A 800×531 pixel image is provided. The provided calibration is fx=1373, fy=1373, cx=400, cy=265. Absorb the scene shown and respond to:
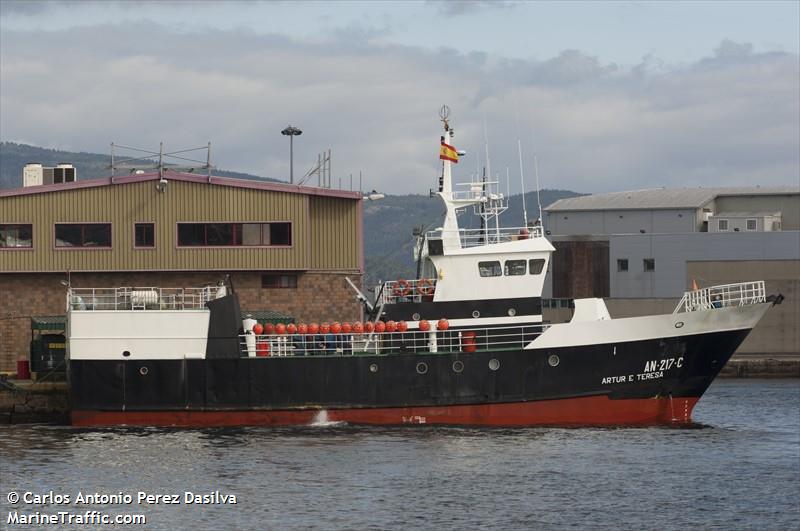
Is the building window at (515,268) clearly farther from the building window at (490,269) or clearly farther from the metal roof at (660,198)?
the metal roof at (660,198)

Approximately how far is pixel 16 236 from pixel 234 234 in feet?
30.3

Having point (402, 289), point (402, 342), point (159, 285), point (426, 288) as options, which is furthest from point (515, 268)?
point (159, 285)

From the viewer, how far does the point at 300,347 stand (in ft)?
159

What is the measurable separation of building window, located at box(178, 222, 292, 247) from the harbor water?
13.3 metres

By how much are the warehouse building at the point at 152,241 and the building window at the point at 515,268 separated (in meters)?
13.2

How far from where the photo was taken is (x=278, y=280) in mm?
59688

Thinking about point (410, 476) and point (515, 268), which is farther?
point (515, 268)

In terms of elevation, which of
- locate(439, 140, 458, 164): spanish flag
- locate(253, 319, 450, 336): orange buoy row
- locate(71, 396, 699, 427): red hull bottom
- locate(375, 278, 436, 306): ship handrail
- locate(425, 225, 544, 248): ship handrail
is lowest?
locate(71, 396, 699, 427): red hull bottom

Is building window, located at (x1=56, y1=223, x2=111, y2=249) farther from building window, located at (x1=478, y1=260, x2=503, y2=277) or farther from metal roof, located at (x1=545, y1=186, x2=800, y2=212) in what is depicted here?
metal roof, located at (x1=545, y1=186, x2=800, y2=212)

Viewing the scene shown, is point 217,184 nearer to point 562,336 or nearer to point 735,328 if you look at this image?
point 562,336

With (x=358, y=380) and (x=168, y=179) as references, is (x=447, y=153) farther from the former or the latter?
(x=168, y=179)

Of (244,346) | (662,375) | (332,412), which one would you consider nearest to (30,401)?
(244,346)

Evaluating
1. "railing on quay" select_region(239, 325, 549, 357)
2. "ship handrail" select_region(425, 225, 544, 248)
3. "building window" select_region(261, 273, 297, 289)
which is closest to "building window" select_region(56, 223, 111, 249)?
"building window" select_region(261, 273, 297, 289)

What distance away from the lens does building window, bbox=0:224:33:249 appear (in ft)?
192
